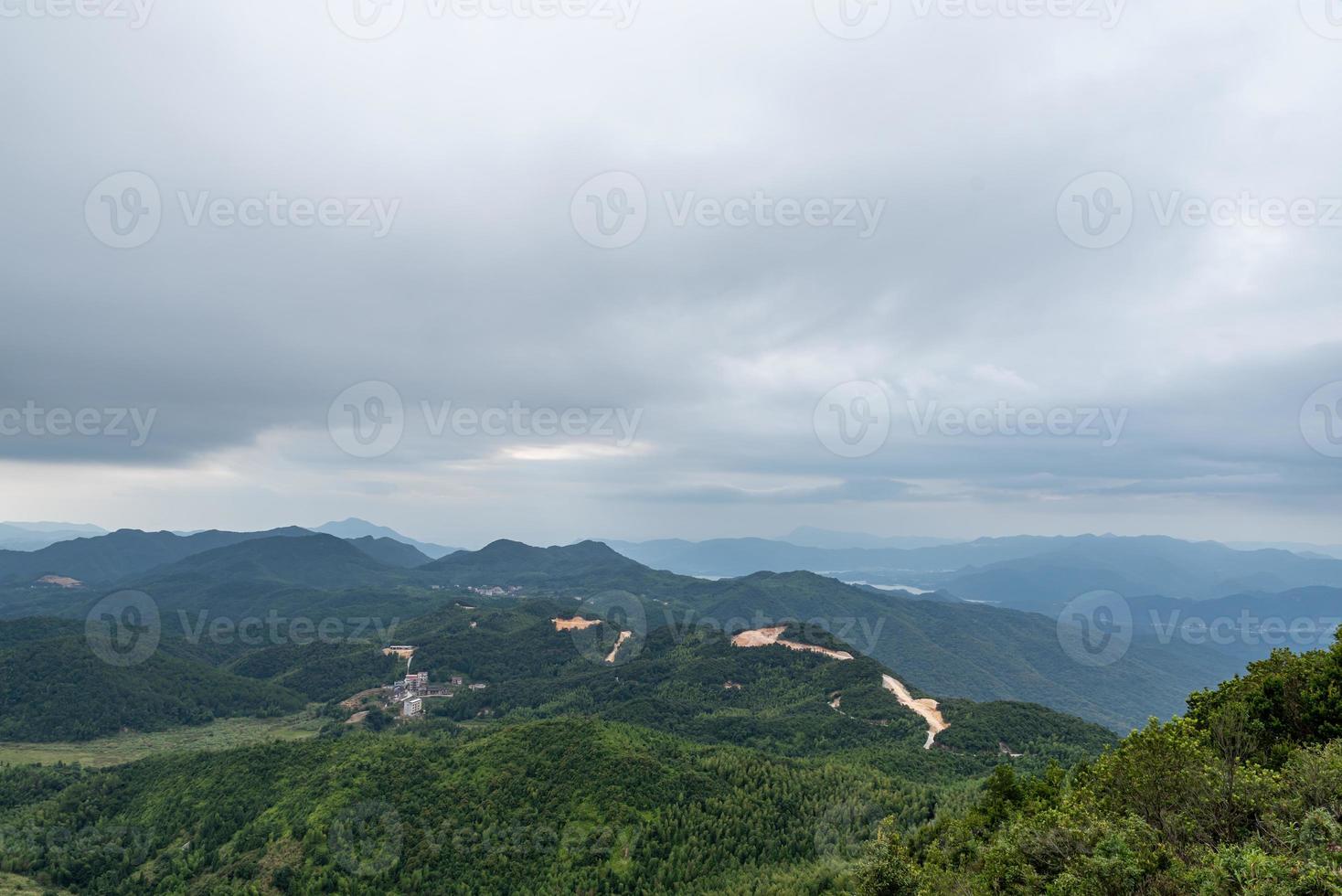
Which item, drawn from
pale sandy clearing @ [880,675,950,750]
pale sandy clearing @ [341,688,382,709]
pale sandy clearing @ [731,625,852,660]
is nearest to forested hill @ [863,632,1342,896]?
pale sandy clearing @ [880,675,950,750]

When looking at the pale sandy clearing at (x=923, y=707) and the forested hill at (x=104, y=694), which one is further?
the forested hill at (x=104, y=694)

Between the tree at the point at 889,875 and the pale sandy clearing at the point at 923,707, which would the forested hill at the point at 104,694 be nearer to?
the pale sandy clearing at the point at 923,707

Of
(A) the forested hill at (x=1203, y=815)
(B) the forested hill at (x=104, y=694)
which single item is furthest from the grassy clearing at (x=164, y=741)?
(A) the forested hill at (x=1203, y=815)

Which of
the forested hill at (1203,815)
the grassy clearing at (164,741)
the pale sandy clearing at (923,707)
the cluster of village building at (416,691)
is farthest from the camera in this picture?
the cluster of village building at (416,691)

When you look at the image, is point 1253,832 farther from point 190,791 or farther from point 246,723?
point 246,723

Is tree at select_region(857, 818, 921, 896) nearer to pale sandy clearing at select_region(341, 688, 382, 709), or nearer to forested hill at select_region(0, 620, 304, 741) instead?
pale sandy clearing at select_region(341, 688, 382, 709)

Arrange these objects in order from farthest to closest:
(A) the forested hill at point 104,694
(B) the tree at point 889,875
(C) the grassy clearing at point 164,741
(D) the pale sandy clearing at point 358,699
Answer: (D) the pale sandy clearing at point 358,699, (A) the forested hill at point 104,694, (C) the grassy clearing at point 164,741, (B) the tree at point 889,875

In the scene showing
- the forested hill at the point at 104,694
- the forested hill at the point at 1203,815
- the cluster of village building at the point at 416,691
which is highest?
the forested hill at the point at 1203,815
